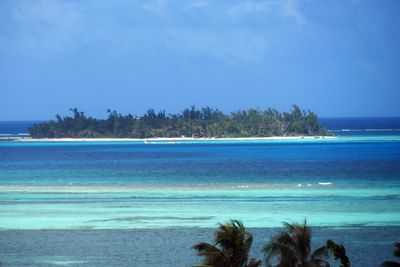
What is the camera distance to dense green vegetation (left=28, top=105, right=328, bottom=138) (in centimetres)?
12669

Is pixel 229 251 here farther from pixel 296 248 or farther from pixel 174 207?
pixel 174 207

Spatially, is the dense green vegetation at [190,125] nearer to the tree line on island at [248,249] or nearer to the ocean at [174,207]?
the ocean at [174,207]

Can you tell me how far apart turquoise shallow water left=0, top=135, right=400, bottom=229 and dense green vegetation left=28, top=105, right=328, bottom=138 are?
1792 inches

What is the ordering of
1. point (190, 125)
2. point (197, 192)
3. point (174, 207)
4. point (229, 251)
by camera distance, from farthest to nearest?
point (190, 125), point (197, 192), point (174, 207), point (229, 251)

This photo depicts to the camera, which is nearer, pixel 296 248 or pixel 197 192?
pixel 296 248

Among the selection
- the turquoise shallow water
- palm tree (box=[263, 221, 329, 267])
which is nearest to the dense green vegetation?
the turquoise shallow water

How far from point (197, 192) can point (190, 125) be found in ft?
268

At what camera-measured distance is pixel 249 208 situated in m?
37.6

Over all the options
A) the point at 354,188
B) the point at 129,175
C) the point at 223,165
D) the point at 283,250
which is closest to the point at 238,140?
the point at 223,165

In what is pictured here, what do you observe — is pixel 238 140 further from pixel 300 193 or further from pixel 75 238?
pixel 75 238

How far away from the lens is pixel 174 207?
38312mm

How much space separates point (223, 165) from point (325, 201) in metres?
29.9

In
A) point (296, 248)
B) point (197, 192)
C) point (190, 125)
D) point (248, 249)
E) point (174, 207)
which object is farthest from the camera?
point (190, 125)

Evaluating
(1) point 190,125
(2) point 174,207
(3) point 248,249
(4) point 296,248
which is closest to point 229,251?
(3) point 248,249
